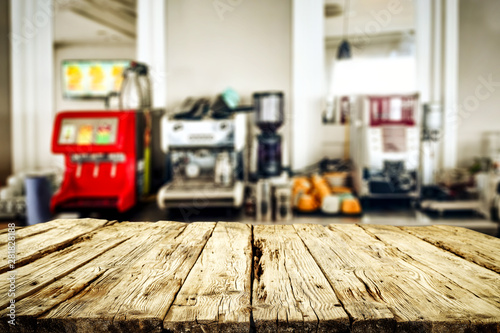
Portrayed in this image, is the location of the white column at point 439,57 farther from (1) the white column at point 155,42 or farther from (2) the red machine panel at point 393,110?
(1) the white column at point 155,42

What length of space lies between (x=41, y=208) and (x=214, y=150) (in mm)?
1413

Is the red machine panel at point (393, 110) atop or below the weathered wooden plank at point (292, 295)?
atop

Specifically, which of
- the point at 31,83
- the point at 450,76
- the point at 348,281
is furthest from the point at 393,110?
the point at 31,83

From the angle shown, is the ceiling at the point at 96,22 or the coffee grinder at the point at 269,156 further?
the ceiling at the point at 96,22

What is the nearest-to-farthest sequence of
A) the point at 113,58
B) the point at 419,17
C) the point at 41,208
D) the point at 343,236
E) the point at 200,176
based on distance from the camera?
the point at 343,236
the point at 41,208
the point at 200,176
the point at 419,17
the point at 113,58

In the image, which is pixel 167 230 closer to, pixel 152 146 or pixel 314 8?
pixel 152 146

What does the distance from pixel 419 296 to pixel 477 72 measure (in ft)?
15.6

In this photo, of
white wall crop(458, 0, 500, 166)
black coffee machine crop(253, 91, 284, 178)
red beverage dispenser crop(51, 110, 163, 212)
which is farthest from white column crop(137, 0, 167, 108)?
white wall crop(458, 0, 500, 166)

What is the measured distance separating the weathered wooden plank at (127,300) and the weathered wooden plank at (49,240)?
28 cm

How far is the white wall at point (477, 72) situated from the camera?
4602 millimetres

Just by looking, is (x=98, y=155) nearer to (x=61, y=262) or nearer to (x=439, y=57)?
(x=61, y=262)

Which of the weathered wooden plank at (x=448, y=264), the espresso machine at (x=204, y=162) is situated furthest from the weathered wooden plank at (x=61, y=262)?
the espresso machine at (x=204, y=162)

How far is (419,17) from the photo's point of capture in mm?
4383

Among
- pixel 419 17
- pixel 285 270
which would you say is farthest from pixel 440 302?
pixel 419 17
